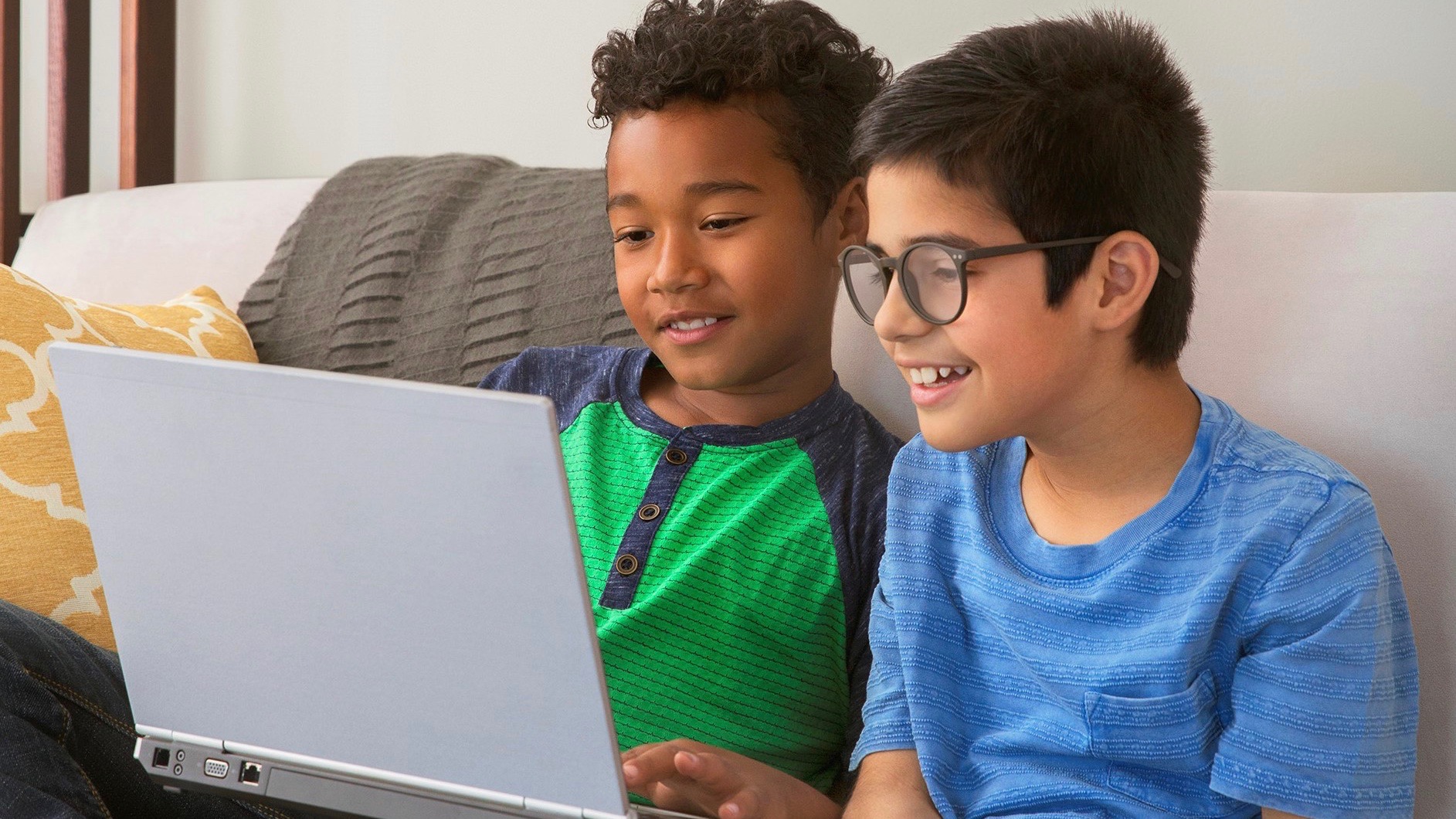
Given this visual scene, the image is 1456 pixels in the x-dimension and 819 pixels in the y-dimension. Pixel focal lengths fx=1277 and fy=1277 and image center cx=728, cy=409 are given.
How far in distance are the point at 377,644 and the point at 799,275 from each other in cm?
54

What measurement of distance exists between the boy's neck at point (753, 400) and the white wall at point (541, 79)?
0.49 meters

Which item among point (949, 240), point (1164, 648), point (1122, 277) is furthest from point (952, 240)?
point (1164, 648)

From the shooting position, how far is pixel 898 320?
2.73ft

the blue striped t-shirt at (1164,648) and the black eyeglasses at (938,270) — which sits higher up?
the black eyeglasses at (938,270)

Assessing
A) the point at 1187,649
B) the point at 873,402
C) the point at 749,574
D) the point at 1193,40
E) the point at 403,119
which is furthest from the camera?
the point at 403,119

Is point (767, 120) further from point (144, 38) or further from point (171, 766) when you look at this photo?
point (144, 38)

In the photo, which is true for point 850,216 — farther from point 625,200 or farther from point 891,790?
point 891,790

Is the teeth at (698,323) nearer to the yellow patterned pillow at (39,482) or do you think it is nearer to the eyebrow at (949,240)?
the eyebrow at (949,240)

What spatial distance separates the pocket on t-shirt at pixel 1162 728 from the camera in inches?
30.9

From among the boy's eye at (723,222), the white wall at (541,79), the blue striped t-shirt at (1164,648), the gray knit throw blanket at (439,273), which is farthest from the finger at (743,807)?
the white wall at (541,79)

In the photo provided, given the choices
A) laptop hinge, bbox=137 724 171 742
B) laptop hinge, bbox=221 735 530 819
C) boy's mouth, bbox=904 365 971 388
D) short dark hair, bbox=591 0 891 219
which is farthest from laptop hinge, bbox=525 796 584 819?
short dark hair, bbox=591 0 891 219

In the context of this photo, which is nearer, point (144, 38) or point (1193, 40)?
point (1193, 40)

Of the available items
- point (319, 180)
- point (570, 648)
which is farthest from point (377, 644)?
point (319, 180)

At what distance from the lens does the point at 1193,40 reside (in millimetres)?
1398
